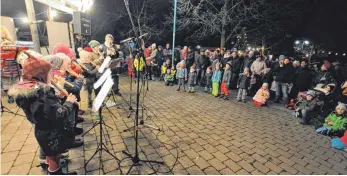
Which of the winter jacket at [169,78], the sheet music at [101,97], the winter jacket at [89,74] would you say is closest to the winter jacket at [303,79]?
the winter jacket at [169,78]

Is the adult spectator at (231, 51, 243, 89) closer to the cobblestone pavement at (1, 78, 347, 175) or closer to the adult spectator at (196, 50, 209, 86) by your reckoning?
the adult spectator at (196, 50, 209, 86)

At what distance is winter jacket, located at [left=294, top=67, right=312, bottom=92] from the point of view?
24.7 feet

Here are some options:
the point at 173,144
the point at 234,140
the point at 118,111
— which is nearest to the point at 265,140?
the point at 234,140

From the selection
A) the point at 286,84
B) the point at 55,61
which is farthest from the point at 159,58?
the point at 55,61

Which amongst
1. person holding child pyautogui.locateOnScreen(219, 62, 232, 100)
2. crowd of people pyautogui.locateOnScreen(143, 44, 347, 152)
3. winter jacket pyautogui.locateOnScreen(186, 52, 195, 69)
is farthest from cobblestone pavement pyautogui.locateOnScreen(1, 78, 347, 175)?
winter jacket pyautogui.locateOnScreen(186, 52, 195, 69)

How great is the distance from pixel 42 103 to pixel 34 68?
1.38 ft

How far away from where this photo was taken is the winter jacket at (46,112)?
2.27 meters

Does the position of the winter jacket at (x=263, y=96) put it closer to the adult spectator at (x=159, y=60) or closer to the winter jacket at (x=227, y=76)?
the winter jacket at (x=227, y=76)

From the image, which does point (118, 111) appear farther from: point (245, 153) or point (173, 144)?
point (245, 153)

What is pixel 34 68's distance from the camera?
7.61ft

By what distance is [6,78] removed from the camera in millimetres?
7945

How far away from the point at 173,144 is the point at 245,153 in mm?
1446

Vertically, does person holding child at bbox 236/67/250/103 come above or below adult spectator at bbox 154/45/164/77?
below

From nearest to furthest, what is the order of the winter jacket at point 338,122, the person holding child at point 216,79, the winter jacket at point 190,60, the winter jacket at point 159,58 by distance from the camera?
the winter jacket at point 338,122 → the person holding child at point 216,79 → the winter jacket at point 190,60 → the winter jacket at point 159,58
